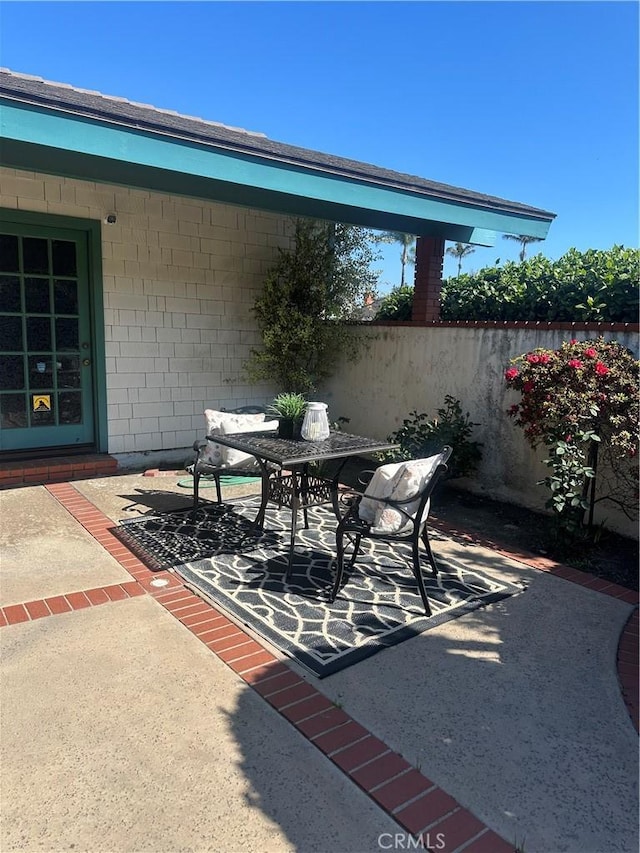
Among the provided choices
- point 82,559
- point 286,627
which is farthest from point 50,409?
point 286,627

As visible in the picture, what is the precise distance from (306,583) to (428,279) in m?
4.29

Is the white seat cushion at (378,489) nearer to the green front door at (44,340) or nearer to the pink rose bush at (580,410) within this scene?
the pink rose bush at (580,410)

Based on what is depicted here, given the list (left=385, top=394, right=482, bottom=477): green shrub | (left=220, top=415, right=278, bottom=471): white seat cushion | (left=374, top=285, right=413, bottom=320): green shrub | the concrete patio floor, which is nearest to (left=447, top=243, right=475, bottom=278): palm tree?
(left=374, top=285, right=413, bottom=320): green shrub

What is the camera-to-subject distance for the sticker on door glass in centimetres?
599

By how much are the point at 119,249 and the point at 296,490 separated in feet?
12.9

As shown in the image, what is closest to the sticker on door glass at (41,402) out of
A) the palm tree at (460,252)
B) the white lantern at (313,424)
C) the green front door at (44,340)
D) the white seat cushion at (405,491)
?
the green front door at (44,340)

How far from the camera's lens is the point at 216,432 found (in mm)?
4652

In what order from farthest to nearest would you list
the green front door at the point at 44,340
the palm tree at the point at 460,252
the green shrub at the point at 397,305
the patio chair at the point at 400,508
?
the palm tree at the point at 460,252 → the green shrub at the point at 397,305 → the green front door at the point at 44,340 → the patio chair at the point at 400,508

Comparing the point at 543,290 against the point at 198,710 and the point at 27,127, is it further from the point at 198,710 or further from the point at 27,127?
the point at 198,710

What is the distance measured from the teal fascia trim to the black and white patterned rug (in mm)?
2810

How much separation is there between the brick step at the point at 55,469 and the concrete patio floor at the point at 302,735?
2.50 metres

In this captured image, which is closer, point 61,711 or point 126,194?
point 61,711

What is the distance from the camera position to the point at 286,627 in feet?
9.64

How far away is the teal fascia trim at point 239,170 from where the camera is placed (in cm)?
377
